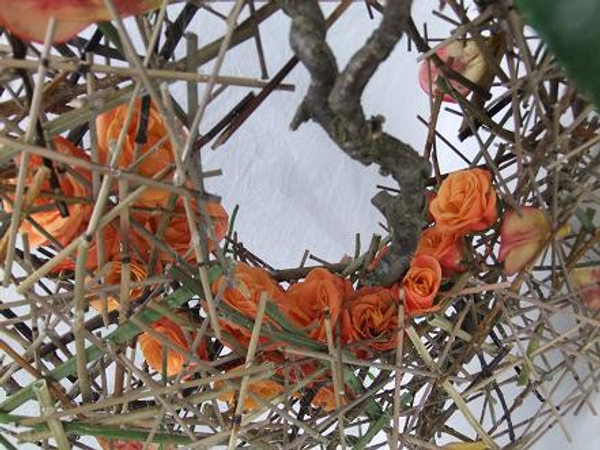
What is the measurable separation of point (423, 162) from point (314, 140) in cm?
29

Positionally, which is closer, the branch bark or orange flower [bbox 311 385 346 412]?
the branch bark

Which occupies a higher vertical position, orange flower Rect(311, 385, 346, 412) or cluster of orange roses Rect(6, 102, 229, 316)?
cluster of orange roses Rect(6, 102, 229, 316)

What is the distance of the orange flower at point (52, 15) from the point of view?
178 millimetres

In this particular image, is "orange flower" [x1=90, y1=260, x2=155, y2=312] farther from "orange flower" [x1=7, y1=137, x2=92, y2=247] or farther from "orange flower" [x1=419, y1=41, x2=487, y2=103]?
"orange flower" [x1=419, y1=41, x2=487, y2=103]

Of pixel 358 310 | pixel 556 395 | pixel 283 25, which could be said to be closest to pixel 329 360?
pixel 358 310

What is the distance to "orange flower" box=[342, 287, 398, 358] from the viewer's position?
10.4 inches

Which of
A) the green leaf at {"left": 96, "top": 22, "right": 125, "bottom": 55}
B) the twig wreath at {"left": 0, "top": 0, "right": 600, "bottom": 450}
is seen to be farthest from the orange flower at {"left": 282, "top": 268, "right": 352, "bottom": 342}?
the green leaf at {"left": 96, "top": 22, "right": 125, "bottom": 55}

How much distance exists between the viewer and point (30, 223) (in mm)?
223

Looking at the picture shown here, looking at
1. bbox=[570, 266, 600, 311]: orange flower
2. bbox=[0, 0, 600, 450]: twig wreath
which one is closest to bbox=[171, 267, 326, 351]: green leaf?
bbox=[0, 0, 600, 450]: twig wreath

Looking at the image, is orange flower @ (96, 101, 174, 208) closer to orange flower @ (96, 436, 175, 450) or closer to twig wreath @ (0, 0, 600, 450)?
twig wreath @ (0, 0, 600, 450)

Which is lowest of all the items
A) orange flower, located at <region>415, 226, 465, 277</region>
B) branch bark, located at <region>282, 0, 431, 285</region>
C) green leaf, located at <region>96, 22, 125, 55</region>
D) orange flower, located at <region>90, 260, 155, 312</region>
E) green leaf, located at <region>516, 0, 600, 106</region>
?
green leaf, located at <region>516, 0, 600, 106</region>

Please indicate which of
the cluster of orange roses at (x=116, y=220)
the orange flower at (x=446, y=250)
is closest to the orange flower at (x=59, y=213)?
the cluster of orange roses at (x=116, y=220)

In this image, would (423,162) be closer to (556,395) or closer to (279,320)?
(279,320)

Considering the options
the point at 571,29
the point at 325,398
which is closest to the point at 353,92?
the point at 571,29
